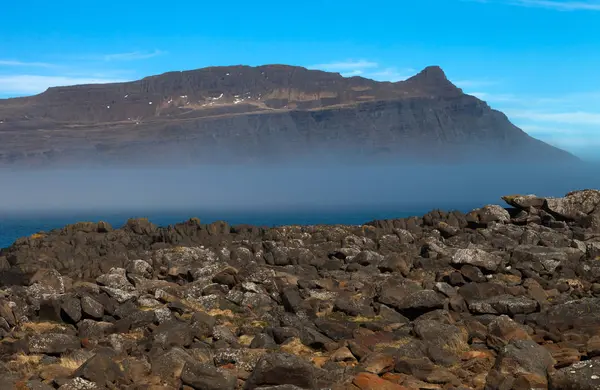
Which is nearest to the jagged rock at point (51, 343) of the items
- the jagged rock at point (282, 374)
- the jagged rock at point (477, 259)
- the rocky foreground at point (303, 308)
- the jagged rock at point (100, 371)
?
the rocky foreground at point (303, 308)

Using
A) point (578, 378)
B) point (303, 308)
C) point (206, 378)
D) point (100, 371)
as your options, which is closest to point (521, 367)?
point (578, 378)

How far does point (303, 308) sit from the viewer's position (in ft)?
87.7

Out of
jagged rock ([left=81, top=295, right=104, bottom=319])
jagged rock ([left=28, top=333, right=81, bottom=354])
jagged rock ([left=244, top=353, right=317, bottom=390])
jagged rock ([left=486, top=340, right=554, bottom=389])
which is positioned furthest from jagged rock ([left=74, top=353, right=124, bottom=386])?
jagged rock ([left=486, top=340, right=554, bottom=389])

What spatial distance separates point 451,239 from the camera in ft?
134

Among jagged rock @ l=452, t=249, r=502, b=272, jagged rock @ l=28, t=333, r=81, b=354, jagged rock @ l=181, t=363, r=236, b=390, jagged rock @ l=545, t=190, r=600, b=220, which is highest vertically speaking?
jagged rock @ l=545, t=190, r=600, b=220

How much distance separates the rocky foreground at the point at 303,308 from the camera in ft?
60.6

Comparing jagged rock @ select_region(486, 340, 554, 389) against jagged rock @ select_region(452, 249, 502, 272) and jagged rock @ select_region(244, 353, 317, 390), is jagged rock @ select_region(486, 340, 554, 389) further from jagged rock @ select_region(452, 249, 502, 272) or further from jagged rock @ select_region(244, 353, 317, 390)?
jagged rock @ select_region(452, 249, 502, 272)

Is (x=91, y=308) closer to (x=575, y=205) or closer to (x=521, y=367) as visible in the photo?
(x=521, y=367)

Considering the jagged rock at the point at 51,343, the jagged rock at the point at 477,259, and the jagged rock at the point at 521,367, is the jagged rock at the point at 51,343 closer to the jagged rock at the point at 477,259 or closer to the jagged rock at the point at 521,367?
the jagged rock at the point at 521,367

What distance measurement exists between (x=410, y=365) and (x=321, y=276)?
552 inches

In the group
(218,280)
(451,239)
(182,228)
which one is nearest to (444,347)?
(218,280)

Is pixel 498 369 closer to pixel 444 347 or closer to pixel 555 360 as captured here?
pixel 555 360

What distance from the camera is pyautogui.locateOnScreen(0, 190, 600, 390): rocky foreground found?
60.6 ft

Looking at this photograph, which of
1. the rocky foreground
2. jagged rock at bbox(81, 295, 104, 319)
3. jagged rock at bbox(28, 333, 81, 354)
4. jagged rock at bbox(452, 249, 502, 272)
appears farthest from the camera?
jagged rock at bbox(452, 249, 502, 272)
